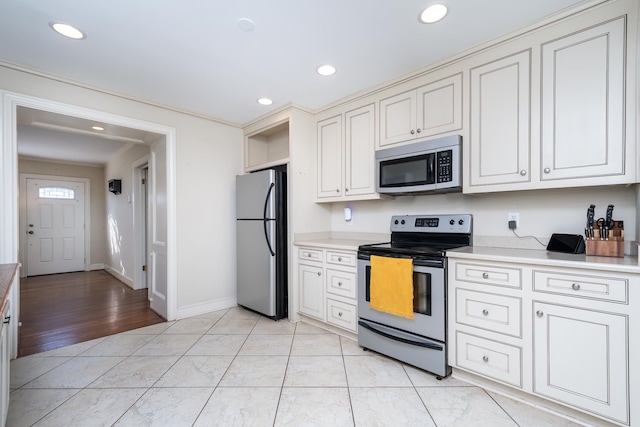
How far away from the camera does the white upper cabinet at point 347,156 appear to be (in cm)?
279

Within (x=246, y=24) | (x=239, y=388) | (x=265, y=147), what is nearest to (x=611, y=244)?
(x=239, y=388)

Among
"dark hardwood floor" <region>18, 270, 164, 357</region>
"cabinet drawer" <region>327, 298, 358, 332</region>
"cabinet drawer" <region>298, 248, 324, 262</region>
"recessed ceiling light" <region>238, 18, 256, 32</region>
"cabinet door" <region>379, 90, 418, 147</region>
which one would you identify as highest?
"recessed ceiling light" <region>238, 18, 256, 32</region>

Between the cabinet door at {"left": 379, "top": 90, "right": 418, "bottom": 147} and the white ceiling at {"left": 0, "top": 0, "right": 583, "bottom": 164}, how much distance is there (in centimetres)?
21

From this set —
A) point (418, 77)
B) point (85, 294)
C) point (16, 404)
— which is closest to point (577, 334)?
point (418, 77)

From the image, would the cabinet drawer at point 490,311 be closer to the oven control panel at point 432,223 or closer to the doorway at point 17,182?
the oven control panel at point 432,223

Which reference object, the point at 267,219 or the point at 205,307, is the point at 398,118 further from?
the point at 205,307

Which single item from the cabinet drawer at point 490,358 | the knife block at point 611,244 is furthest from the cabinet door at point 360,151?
the knife block at point 611,244

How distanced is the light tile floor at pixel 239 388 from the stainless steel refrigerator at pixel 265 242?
0.59 meters

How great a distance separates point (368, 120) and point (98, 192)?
6.61 metres

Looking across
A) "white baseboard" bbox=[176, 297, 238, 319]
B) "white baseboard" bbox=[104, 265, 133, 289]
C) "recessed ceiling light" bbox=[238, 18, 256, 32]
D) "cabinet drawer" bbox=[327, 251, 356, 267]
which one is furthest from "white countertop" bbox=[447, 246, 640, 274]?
"white baseboard" bbox=[104, 265, 133, 289]

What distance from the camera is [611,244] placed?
1675 mm

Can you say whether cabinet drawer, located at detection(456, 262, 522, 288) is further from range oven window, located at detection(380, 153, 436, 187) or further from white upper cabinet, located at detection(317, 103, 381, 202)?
white upper cabinet, located at detection(317, 103, 381, 202)

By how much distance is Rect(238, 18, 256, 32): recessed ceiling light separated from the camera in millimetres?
1809

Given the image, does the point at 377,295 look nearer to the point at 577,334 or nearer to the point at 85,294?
the point at 577,334
